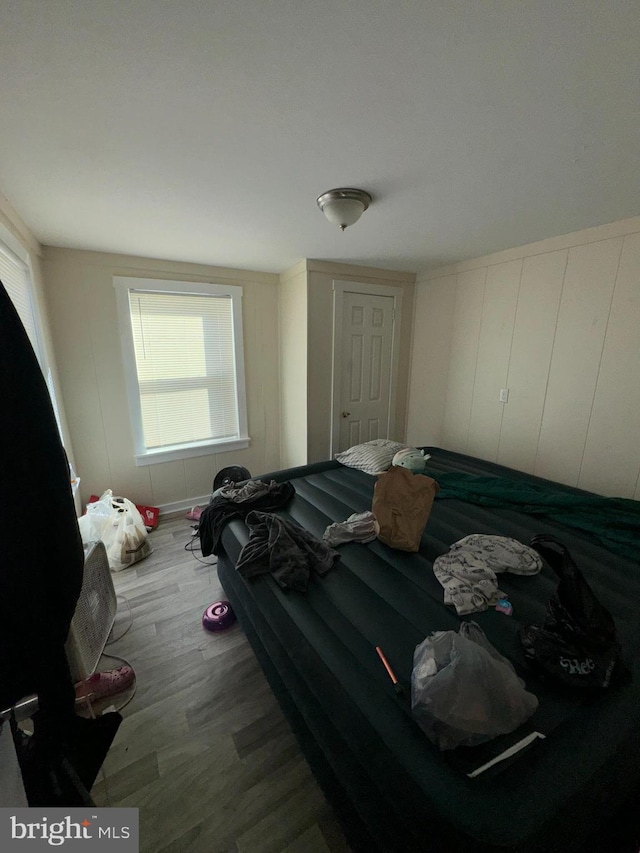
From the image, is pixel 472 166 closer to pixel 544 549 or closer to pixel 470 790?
pixel 544 549

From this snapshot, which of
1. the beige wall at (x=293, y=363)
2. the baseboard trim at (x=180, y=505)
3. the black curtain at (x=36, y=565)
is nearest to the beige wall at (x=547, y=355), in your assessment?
the beige wall at (x=293, y=363)

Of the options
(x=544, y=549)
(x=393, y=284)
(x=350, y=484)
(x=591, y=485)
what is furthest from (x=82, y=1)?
(x=591, y=485)

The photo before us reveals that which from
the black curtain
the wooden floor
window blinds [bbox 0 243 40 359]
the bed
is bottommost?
the wooden floor

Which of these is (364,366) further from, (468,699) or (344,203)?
(468,699)

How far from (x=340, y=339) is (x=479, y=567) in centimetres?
235

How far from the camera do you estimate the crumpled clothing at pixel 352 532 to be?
1662 mm

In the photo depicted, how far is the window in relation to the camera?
291cm

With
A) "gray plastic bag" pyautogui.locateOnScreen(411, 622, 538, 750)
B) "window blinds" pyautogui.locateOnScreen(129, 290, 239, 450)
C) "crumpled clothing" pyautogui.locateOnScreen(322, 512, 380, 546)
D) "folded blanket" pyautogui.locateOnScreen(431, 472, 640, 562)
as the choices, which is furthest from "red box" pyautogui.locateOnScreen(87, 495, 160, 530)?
"gray plastic bag" pyautogui.locateOnScreen(411, 622, 538, 750)

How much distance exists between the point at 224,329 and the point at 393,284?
182 centimetres

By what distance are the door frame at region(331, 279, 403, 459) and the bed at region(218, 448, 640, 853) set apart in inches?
67.6

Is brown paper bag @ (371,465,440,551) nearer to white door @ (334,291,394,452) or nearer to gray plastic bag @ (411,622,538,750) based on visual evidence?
gray plastic bag @ (411,622,538,750)

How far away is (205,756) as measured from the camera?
130 cm

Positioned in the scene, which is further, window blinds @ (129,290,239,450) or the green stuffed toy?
window blinds @ (129,290,239,450)

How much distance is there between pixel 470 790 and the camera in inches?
28.8
